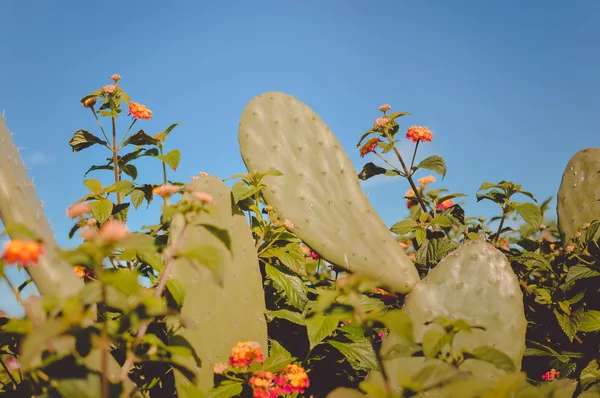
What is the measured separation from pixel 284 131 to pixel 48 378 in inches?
54.4

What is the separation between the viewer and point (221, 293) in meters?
1.57

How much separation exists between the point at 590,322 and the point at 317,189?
1.12 metres

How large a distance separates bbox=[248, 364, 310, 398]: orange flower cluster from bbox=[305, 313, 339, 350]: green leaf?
119 millimetres

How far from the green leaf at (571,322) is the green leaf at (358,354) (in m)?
0.80

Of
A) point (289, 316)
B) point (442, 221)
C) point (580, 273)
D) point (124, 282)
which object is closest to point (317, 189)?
point (442, 221)

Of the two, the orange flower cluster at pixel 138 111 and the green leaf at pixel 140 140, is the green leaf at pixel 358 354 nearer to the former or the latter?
the green leaf at pixel 140 140

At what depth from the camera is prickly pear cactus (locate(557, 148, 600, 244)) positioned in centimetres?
256

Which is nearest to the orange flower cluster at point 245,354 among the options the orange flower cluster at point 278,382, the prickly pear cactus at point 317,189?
the orange flower cluster at point 278,382

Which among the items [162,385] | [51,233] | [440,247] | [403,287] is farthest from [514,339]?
[51,233]

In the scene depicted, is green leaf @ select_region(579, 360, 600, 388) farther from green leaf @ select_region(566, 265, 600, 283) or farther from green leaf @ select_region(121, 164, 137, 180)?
green leaf @ select_region(121, 164, 137, 180)

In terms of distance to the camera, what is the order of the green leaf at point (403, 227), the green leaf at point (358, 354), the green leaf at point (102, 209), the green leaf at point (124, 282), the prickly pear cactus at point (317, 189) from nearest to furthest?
1. the green leaf at point (124, 282)
2. the green leaf at point (358, 354)
3. the green leaf at point (102, 209)
4. the prickly pear cactus at point (317, 189)
5. the green leaf at point (403, 227)

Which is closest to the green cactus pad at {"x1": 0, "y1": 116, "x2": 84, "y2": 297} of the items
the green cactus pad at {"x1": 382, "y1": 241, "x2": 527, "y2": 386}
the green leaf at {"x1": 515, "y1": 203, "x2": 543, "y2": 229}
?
the green cactus pad at {"x1": 382, "y1": 241, "x2": 527, "y2": 386}

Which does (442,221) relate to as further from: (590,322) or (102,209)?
(102,209)

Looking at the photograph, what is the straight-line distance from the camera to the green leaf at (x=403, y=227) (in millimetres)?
2246
